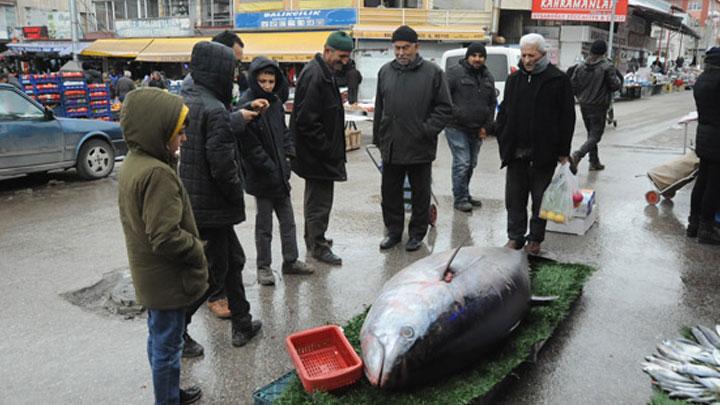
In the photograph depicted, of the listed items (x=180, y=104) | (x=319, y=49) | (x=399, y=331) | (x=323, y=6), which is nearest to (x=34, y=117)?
(x=180, y=104)

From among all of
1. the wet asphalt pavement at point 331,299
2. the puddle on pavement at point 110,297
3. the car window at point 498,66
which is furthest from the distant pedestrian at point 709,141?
the car window at point 498,66

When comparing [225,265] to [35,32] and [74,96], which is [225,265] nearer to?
[74,96]

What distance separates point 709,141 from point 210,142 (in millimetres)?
4956

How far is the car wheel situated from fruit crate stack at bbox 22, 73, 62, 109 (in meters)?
4.54

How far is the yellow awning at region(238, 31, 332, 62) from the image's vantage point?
25703 millimetres

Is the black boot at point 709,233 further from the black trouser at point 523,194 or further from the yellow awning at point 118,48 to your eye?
the yellow awning at point 118,48

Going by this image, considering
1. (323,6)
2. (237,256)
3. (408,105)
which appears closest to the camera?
(237,256)

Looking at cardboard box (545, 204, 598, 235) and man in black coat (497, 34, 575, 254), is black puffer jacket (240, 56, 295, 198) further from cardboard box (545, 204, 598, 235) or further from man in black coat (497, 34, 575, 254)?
cardboard box (545, 204, 598, 235)

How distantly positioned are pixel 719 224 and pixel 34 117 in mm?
9593

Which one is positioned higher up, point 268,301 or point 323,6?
point 323,6

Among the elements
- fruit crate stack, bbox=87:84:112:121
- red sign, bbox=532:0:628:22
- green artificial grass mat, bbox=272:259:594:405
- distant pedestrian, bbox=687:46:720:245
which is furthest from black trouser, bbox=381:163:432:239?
red sign, bbox=532:0:628:22

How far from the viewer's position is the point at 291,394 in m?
2.98

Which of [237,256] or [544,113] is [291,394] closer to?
[237,256]

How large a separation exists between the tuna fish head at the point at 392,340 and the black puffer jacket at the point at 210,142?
1227 mm
